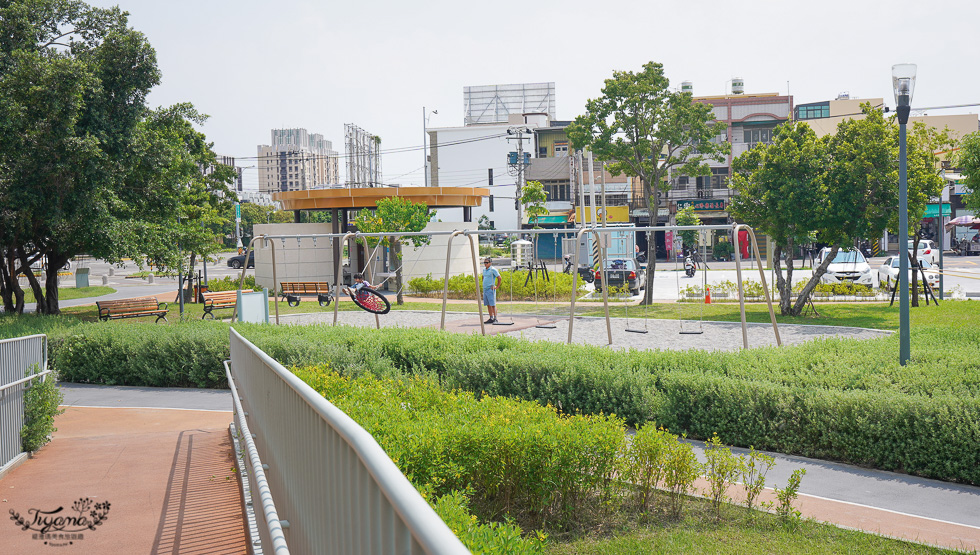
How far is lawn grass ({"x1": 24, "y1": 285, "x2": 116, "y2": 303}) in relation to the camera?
3397cm

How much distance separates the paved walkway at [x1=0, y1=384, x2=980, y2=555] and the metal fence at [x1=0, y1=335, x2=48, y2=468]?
0.95 feet

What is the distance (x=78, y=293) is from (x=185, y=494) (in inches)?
1371

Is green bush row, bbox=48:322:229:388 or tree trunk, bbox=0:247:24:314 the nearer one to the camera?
green bush row, bbox=48:322:229:388

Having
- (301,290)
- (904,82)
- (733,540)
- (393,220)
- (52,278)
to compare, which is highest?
(904,82)

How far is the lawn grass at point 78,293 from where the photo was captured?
3397 cm

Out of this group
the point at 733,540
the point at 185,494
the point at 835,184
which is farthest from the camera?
the point at 835,184

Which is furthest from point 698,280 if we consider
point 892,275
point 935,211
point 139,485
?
point 935,211

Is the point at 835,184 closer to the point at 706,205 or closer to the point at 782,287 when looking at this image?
the point at 782,287

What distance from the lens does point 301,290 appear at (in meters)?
26.4

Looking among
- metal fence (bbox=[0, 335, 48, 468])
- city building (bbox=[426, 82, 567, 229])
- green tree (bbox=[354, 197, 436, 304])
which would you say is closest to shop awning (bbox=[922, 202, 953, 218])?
city building (bbox=[426, 82, 567, 229])

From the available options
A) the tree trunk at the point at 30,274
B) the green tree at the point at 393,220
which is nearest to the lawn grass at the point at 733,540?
the tree trunk at the point at 30,274

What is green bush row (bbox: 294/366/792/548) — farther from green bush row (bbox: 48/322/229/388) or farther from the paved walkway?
green bush row (bbox: 48/322/229/388)

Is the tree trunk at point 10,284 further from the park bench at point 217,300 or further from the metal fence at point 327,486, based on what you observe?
the metal fence at point 327,486

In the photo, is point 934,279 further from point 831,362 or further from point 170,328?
point 170,328
